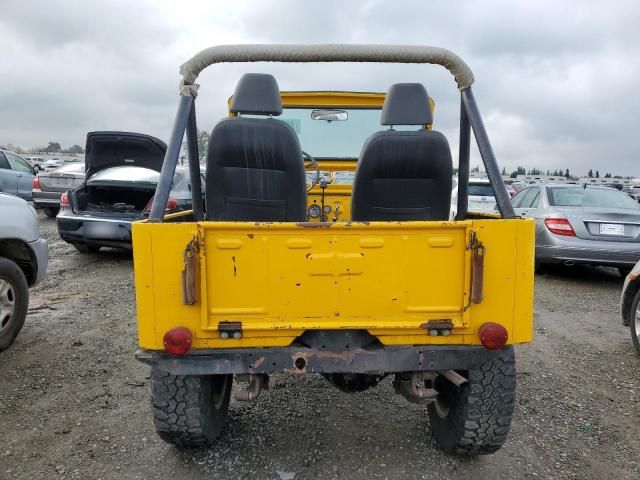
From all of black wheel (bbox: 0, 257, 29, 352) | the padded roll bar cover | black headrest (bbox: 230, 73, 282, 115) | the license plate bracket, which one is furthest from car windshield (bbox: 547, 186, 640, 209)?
black wheel (bbox: 0, 257, 29, 352)

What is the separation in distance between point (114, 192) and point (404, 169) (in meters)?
6.46

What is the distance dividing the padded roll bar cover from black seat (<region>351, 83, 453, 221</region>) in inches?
11.0

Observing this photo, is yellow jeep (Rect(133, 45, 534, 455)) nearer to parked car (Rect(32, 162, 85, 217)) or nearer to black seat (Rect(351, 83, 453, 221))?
black seat (Rect(351, 83, 453, 221))

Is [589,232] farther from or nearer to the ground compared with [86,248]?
farther from the ground

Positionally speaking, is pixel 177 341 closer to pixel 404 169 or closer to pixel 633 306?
pixel 404 169

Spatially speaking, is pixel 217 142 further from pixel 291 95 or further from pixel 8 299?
pixel 8 299

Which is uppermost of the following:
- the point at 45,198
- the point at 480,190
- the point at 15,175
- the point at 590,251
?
the point at 15,175

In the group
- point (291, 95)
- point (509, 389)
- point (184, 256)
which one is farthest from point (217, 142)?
point (291, 95)

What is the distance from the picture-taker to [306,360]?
2.34 m

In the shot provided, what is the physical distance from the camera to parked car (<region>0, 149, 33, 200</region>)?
13.0m

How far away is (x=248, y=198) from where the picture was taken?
290 cm

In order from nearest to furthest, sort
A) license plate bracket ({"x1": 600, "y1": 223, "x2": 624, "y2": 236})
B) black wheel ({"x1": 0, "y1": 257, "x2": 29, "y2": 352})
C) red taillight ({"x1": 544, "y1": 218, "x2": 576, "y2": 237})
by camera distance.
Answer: black wheel ({"x1": 0, "y1": 257, "x2": 29, "y2": 352}), license plate bracket ({"x1": 600, "y1": 223, "x2": 624, "y2": 236}), red taillight ({"x1": 544, "y1": 218, "x2": 576, "y2": 237})

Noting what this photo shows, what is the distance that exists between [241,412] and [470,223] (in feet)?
6.74

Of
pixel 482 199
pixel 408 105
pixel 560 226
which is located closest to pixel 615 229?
pixel 560 226
